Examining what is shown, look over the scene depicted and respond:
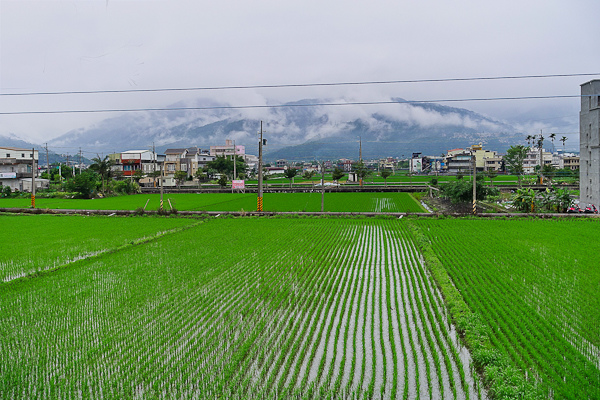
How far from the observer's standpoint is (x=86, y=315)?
7629mm

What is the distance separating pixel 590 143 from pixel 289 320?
85.8 feet

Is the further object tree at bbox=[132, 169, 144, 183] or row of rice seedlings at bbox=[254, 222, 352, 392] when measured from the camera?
tree at bbox=[132, 169, 144, 183]

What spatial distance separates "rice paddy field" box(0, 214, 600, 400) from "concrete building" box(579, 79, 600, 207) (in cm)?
1330

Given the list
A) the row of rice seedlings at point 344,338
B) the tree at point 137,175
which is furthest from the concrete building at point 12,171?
the row of rice seedlings at point 344,338

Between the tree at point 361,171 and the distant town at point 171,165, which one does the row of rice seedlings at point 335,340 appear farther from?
the tree at point 361,171

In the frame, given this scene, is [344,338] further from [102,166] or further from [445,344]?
[102,166]

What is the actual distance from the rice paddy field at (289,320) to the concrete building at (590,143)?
13300mm

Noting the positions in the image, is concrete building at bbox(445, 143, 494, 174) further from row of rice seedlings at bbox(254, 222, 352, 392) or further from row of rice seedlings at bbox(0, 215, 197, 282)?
row of rice seedlings at bbox(254, 222, 352, 392)

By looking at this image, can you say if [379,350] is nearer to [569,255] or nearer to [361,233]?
[569,255]

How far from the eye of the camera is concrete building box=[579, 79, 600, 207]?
2462 cm

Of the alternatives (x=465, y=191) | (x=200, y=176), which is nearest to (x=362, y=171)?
(x=200, y=176)

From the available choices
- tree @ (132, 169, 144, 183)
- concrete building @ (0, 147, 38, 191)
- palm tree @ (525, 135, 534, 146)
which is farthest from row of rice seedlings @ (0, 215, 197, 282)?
palm tree @ (525, 135, 534, 146)

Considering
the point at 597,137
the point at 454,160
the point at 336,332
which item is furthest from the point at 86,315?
the point at 454,160

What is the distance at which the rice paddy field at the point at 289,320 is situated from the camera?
519 centimetres
